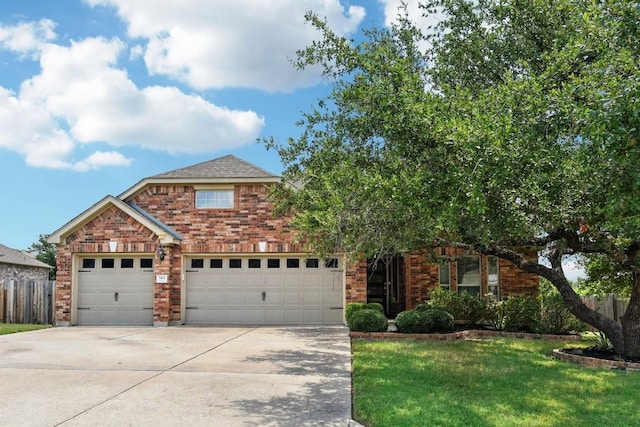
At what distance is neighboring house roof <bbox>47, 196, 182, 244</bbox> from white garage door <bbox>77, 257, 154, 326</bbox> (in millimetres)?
1053

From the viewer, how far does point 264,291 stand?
55.0ft

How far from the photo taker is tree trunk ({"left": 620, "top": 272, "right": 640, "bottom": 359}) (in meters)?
10.4

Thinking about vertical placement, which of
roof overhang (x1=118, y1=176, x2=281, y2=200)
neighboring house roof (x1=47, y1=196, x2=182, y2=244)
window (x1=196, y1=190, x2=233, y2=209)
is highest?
roof overhang (x1=118, y1=176, x2=281, y2=200)

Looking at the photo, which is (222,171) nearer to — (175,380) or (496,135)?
(175,380)

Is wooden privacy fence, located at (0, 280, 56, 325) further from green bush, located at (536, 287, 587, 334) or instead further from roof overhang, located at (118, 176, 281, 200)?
green bush, located at (536, 287, 587, 334)

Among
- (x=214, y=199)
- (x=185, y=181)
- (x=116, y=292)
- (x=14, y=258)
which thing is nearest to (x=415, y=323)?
(x=214, y=199)

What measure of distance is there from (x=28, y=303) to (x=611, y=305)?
61.8 ft

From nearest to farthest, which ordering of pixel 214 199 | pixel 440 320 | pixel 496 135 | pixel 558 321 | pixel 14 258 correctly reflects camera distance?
pixel 496 135 → pixel 440 320 → pixel 558 321 → pixel 214 199 → pixel 14 258

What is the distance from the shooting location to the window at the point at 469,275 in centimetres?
1756

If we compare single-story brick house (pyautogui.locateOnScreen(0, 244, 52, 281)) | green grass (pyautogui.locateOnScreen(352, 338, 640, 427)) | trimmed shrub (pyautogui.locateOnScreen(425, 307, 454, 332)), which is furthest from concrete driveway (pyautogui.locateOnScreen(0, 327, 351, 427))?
single-story brick house (pyautogui.locateOnScreen(0, 244, 52, 281))

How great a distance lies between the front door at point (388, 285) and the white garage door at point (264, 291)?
9.95 ft

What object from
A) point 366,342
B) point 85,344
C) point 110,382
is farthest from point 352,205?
point 85,344

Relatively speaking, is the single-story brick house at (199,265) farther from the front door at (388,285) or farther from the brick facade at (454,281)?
the front door at (388,285)

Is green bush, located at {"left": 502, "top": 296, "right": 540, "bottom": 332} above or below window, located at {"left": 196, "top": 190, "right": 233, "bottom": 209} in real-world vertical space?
below
